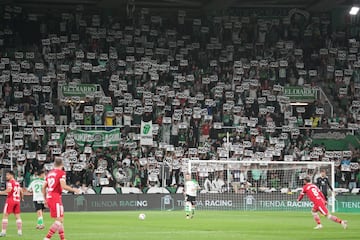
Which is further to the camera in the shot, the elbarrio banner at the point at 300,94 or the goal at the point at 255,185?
the elbarrio banner at the point at 300,94

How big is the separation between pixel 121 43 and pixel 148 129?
921 cm

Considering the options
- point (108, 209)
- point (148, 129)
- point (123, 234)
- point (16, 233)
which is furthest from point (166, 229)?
point (148, 129)

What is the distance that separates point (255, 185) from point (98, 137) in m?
9.23

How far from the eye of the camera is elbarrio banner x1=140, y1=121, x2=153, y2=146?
47875mm

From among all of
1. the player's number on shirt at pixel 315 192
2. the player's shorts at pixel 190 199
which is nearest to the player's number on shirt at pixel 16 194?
the player's number on shirt at pixel 315 192

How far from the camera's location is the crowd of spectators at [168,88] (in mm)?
47250

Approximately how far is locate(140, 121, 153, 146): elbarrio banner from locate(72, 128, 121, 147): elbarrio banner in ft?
4.39

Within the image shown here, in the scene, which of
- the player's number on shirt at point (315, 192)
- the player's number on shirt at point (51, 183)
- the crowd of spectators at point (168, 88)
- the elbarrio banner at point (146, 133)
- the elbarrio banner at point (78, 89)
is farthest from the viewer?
Answer: the elbarrio banner at point (78, 89)

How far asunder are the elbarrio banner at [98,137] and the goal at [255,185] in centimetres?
487

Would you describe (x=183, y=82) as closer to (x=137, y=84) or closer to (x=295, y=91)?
(x=137, y=84)

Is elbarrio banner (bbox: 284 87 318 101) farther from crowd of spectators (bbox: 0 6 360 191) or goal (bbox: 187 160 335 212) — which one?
goal (bbox: 187 160 335 212)

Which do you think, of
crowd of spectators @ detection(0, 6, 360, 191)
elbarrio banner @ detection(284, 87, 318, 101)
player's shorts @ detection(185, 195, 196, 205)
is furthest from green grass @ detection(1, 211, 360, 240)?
elbarrio banner @ detection(284, 87, 318, 101)

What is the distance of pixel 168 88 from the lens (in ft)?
172

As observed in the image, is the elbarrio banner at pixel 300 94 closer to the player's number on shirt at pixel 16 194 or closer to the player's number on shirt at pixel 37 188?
the player's number on shirt at pixel 37 188
